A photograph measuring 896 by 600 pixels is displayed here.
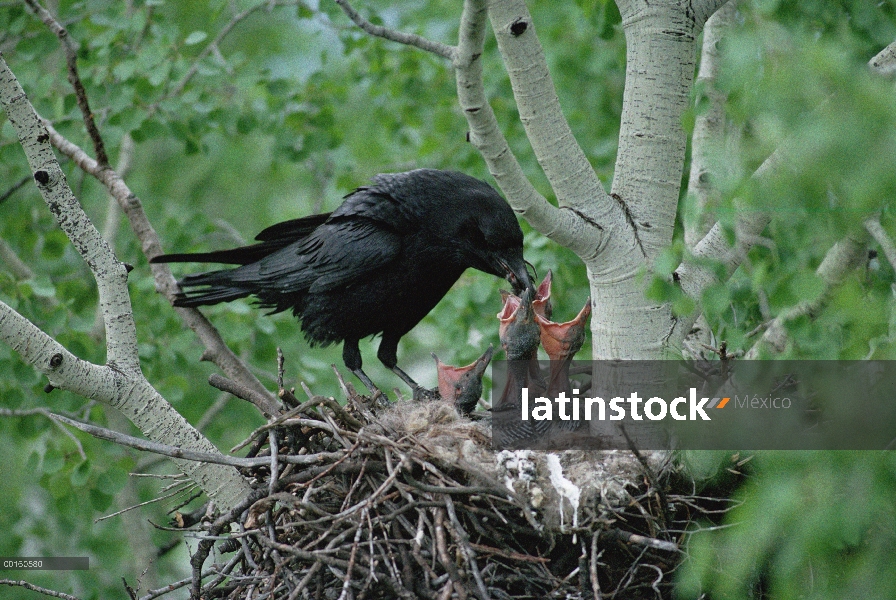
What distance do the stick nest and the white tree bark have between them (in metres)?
0.23

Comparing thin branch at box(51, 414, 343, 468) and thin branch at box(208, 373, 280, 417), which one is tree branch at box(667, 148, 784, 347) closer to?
thin branch at box(51, 414, 343, 468)

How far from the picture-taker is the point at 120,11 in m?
6.36

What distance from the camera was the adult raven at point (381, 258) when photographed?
180 inches

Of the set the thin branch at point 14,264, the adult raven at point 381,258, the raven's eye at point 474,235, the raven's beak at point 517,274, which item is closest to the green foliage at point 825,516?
the raven's beak at point 517,274

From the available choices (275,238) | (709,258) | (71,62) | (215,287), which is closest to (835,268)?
(709,258)

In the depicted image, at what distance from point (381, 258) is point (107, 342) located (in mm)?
1600

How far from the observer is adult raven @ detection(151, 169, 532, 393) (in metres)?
4.58

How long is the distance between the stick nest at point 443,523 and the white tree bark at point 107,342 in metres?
0.23

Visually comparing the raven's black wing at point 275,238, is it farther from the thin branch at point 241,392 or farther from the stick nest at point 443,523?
the stick nest at point 443,523

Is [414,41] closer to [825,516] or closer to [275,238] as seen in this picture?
[275,238]

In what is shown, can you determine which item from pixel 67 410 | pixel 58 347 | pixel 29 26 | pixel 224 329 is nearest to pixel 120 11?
pixel 29 26

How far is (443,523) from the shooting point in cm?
314

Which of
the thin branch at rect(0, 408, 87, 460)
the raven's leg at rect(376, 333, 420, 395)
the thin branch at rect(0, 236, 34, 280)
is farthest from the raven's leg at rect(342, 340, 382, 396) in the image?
the thin branch at rect(0, 236, 34, 280)

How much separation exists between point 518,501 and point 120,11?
16.1ft
